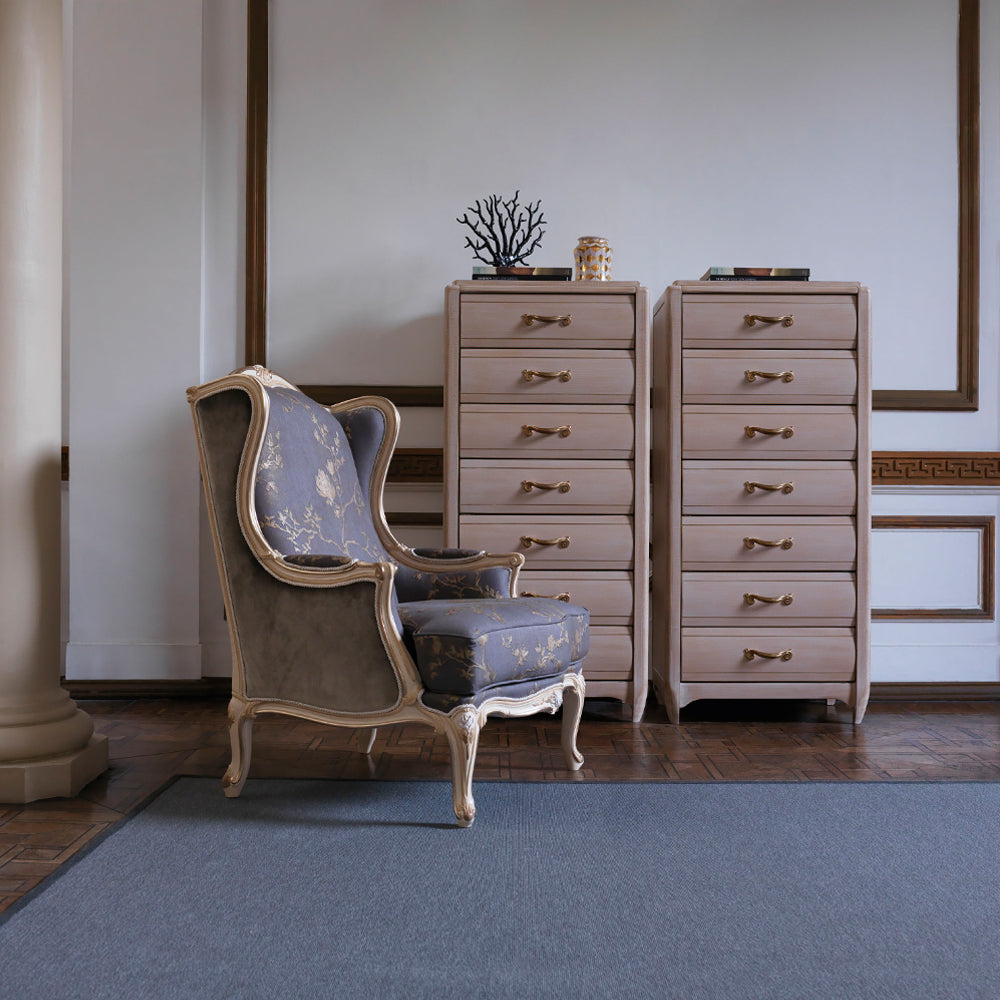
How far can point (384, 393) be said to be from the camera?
3387mm

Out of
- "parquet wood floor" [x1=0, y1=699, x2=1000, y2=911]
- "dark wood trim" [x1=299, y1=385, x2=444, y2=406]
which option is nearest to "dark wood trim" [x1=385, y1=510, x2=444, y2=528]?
"dark wood trim" [x1=299, y1=385, x2=444, y2=406]

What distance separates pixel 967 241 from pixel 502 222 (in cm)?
181

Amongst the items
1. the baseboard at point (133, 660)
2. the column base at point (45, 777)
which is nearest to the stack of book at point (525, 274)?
the baseboard at point (133, 660)

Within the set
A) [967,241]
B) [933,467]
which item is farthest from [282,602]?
[967,241]

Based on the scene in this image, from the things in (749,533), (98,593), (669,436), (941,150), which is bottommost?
(98,593)

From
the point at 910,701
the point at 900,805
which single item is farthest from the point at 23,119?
the point at 910,701

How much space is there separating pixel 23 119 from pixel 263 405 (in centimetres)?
95

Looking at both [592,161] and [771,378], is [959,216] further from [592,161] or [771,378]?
[592,161]

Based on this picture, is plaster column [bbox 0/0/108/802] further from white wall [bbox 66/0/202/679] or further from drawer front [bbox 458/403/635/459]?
drawer front [bbox 458/403/635/459]

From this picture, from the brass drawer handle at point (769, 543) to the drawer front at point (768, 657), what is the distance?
281 mm

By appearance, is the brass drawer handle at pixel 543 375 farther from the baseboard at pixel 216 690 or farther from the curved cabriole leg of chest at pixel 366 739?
the baseboard at pixel 216 690

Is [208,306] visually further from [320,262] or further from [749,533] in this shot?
[749,533]

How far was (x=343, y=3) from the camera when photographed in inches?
134

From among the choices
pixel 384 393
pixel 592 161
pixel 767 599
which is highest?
pixel 592 161
